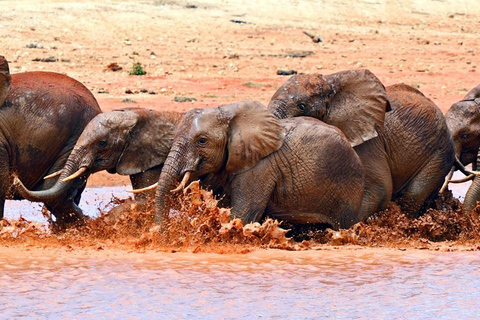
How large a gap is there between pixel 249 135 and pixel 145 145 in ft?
3.29

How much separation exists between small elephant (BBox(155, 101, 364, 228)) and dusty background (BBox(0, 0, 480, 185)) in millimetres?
4695

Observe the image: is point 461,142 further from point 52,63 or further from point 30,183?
point 52,63

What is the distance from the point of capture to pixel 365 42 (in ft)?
77.5

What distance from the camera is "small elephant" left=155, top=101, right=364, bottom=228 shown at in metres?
8.14

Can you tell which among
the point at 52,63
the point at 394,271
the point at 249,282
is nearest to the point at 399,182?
the point at 394,271

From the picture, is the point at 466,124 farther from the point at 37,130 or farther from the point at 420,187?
the point at 37,130

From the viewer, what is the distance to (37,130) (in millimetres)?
8898

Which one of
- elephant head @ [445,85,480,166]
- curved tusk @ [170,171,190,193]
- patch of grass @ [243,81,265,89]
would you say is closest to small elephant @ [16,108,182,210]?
curved tusk @ [170,171,190,193]

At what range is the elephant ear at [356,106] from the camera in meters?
9.38

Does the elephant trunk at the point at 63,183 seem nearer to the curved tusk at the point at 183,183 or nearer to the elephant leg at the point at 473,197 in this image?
the curved tusk at the point at 183,183

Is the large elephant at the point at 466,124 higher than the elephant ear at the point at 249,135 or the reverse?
the reverse

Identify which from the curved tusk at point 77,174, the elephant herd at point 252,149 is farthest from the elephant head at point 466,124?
the curved tusk at point 77,174

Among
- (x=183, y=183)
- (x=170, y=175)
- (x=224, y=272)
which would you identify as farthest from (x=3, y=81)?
(x=224, y=272)

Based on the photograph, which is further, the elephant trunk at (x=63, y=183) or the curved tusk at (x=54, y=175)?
the curved tusk at (x=54, y=175)
